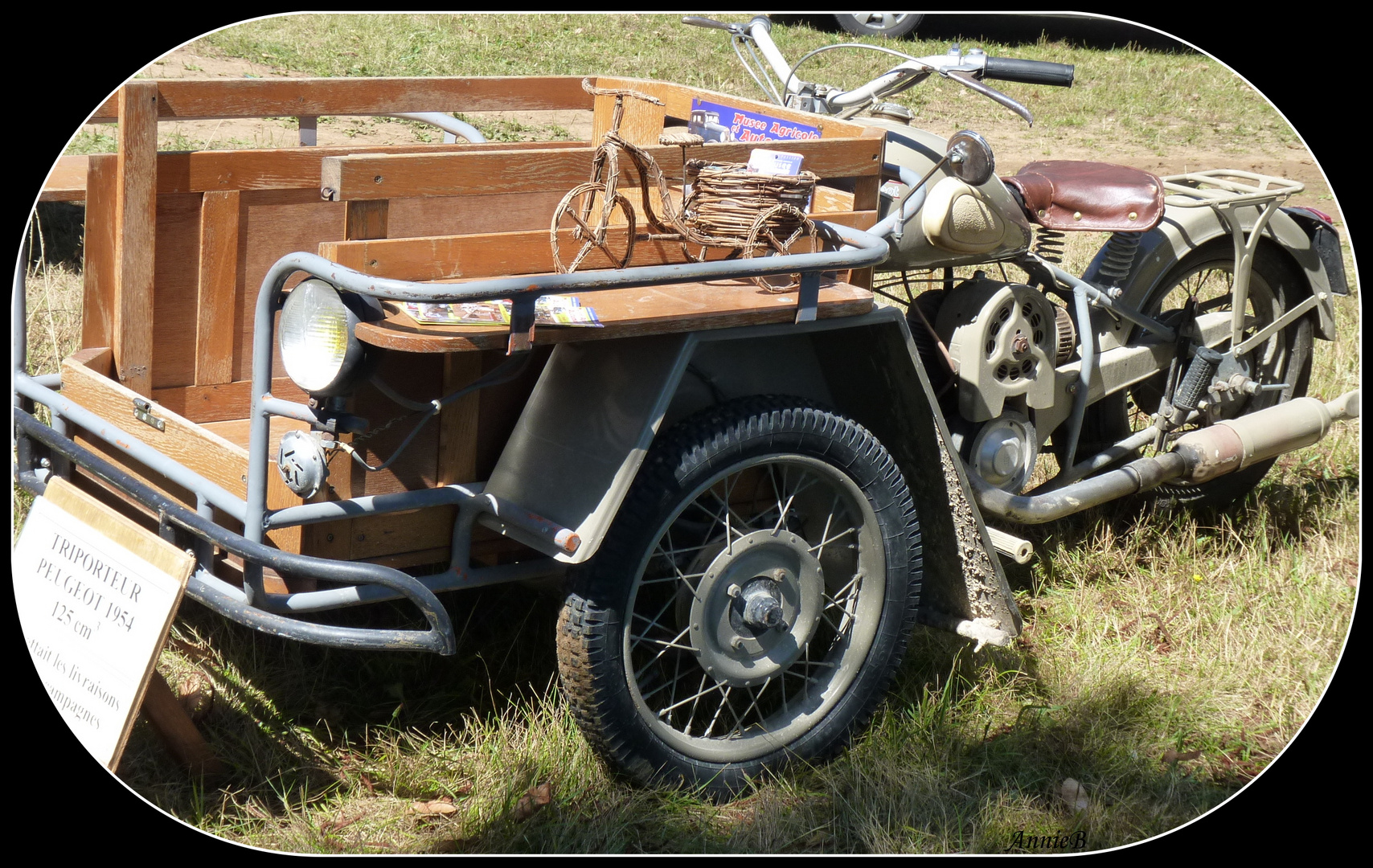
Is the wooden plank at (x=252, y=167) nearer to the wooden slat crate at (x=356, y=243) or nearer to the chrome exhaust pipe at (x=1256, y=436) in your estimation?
the wooden slat crate at (x=356, y=243)

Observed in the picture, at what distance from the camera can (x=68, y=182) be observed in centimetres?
342

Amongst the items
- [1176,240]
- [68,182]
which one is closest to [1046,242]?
[1176,240]

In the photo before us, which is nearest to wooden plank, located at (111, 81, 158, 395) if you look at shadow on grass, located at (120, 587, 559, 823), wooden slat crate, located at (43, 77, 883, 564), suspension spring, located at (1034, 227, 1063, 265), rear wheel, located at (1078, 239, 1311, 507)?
wooden slat crate, located at (43, 77, 883, 564)

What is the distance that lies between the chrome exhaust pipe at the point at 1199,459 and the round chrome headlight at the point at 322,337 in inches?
71.3

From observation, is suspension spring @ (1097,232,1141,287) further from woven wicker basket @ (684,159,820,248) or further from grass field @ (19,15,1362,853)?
woven wicker basket @ (684,159,820,248)

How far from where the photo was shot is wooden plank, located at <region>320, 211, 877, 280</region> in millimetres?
2521

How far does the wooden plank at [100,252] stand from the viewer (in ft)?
10.7

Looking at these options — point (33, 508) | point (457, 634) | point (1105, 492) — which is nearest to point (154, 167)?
point (33, 508)

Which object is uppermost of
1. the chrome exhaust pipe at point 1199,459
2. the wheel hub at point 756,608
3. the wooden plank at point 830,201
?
the wooden plank at point 830,201

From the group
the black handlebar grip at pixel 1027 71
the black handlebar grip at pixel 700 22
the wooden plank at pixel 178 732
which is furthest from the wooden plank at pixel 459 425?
the black handlebar grip at pixel 1027 71

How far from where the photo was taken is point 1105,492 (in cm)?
373

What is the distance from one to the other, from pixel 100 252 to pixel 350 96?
91cm

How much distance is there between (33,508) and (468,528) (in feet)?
3.24

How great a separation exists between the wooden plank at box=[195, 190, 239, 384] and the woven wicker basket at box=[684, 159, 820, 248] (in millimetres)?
1265
